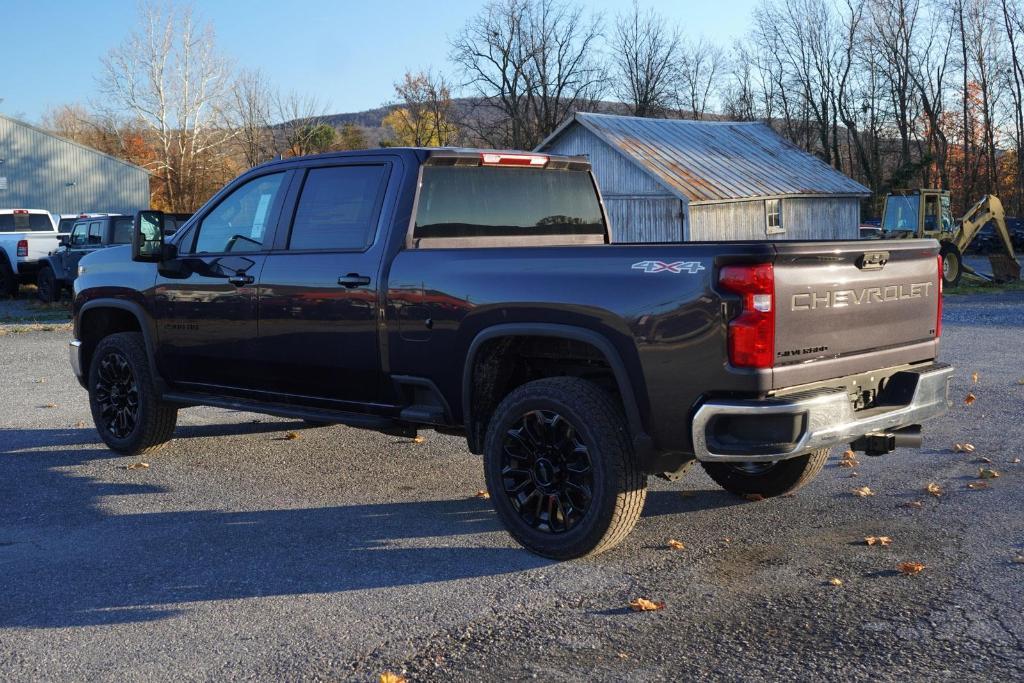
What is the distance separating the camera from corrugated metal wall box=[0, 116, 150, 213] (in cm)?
4966

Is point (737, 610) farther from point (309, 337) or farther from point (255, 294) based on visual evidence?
point (255, 294)

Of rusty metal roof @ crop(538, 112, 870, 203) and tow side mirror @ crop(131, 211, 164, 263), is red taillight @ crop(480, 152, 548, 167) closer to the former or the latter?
tow side mirror @ crop(131, 211, 164, 263)

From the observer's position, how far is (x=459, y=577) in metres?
4.94

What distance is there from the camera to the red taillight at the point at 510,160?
633 cm

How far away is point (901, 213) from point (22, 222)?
23948mm

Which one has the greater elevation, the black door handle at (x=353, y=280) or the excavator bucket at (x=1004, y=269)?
the black door handle at (x=353, y=280)

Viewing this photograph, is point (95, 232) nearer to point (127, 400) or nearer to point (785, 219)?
point (127, 400)

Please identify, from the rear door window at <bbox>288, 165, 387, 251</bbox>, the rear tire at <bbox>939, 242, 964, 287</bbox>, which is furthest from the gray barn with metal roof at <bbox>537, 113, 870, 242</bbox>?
the rear door window at <bbox>288, 165, 387, 251</bbox>

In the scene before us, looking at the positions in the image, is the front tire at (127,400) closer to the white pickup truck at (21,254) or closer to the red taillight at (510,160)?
the red taillight at (510,160)

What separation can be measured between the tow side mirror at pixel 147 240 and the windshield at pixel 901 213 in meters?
26.8

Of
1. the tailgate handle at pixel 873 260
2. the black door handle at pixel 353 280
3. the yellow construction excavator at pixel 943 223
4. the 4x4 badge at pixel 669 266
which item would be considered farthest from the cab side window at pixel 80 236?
the yellow construction excavator at pixel 943 223

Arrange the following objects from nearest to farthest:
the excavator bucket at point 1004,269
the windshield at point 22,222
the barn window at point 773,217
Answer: the windshield at point 22,222, the excavator bucket at point 1004,269, the barn window at point 773,217

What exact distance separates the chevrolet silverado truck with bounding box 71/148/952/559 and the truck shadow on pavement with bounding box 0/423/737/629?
1.63ft

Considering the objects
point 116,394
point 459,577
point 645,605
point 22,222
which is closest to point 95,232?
point 22,222
